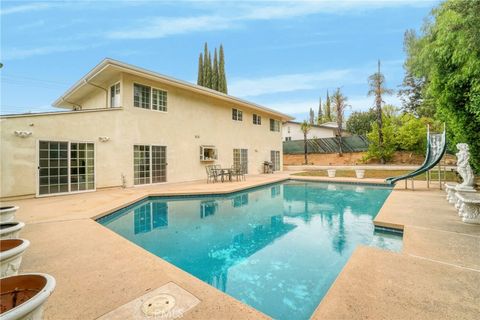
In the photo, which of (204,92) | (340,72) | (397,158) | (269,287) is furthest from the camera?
(340,72)

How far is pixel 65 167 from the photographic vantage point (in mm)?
7582

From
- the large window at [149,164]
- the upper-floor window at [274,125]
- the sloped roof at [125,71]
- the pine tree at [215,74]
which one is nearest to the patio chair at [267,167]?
the upper-floor window at [274,125]

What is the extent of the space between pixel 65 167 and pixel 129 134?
2484mm

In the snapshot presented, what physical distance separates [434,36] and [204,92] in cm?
921

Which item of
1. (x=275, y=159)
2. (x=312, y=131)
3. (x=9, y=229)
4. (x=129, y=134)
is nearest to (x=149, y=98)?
(x=129, y=134)

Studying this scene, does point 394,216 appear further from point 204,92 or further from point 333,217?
point 204,92

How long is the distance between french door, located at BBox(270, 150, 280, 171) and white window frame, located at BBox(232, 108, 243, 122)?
4187 millimetres

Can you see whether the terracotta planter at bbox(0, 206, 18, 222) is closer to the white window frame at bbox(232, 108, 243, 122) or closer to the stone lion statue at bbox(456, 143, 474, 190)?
the stone lion statue at bbox(456, 143, 474, 190)

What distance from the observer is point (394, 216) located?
4547mm

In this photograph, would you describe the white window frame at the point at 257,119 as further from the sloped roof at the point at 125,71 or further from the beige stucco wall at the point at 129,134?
the sloped roof at the point at 125,71

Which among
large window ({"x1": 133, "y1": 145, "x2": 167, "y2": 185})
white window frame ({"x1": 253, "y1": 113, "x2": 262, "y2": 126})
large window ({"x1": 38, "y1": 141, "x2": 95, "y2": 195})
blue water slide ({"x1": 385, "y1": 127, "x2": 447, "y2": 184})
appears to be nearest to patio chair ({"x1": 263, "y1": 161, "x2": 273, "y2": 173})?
Result: white window frame ({"x1": 253, "y1": 113, "x2": 262, "y2": 126})

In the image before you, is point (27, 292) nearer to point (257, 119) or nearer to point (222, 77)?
point (257, 119)

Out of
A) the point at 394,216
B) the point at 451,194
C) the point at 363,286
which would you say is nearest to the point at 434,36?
the point at 451,194

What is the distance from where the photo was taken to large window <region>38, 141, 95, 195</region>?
713 centimetres
